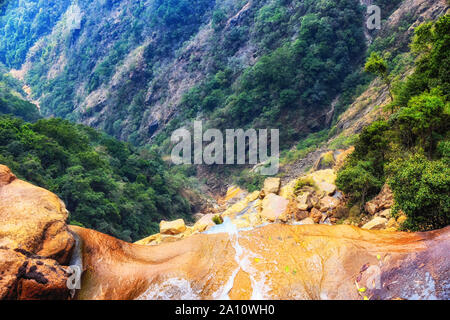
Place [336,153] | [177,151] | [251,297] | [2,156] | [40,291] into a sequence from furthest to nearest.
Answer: [177,151], [336,153], [2,156], [251,297], [40,291]

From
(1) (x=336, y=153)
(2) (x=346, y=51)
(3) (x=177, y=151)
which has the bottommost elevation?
(3) (x=177, y=151)

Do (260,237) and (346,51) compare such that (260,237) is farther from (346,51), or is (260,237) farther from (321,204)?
(346,51)

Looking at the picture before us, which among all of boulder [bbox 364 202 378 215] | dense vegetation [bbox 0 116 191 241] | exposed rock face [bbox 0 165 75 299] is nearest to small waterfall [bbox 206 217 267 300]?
exposed rock face [bbox 0 165 75 299]

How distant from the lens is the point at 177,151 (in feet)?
172

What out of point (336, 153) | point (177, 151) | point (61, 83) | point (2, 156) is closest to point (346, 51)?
point (336, 153)

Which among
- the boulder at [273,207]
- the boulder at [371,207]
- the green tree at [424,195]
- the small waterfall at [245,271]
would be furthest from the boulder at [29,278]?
the boulder at [371,207]

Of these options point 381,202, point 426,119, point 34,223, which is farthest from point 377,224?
point 34,223

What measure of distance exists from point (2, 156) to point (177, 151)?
105 feet

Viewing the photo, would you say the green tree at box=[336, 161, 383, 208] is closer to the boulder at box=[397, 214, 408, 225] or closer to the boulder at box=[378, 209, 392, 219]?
the boulder at box=[378, 209, 392, 219]

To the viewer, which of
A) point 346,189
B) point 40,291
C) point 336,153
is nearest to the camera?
point 40,291

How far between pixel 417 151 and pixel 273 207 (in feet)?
23.7

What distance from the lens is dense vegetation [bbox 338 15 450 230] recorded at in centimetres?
893

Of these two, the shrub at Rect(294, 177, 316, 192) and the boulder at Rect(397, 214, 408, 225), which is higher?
the boulder at Rect(397, 214, 408, 225)

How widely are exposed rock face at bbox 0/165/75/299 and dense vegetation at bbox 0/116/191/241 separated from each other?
12409mm
